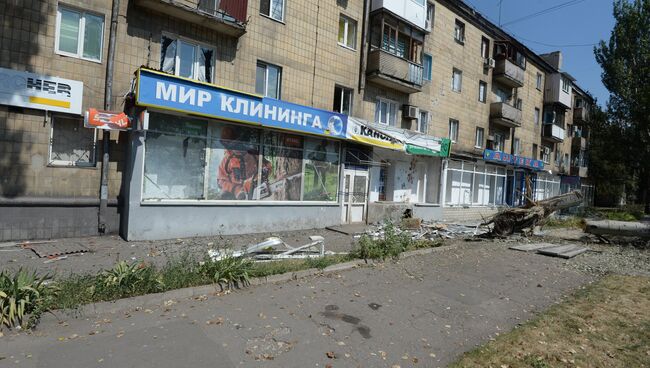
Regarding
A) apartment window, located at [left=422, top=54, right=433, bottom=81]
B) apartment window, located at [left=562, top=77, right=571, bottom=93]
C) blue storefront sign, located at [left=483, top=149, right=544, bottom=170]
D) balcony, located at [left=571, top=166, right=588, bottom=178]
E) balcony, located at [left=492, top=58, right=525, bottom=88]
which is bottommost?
blue storefront sign, located at [left=483, top=149, right=544, bottom=170]

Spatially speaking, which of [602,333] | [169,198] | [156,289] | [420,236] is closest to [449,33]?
[420,236]

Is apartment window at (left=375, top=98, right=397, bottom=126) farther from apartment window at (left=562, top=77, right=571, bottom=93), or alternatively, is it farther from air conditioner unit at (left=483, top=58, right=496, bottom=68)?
apartment window at (left=562, top=77, right=571, bottom=93)

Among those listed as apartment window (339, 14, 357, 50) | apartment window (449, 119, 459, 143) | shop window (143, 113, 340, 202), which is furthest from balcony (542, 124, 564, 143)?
shop window (143, 113, 340, 202)

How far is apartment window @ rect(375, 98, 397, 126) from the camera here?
56.4 ft

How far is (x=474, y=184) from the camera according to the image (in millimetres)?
23797

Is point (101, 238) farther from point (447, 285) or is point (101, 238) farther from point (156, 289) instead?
point (447, 285)

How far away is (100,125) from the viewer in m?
9.30

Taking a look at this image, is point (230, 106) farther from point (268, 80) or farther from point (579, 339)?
point (579, 339)

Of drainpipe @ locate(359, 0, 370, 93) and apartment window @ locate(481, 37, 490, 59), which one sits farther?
apartment window @ locate(481, 37, 490, 59)

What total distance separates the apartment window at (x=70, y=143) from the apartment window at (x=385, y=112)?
36.8 ft

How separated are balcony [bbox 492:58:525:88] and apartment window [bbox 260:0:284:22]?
55.7ft

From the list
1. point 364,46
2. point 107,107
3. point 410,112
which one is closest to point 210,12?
point 107,107

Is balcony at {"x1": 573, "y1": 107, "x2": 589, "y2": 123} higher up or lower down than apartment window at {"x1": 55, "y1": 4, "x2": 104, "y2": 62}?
higher up

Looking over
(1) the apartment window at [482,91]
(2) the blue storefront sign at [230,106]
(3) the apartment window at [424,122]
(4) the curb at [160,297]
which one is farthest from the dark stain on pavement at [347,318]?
(1) the apartment window at [482,91]
